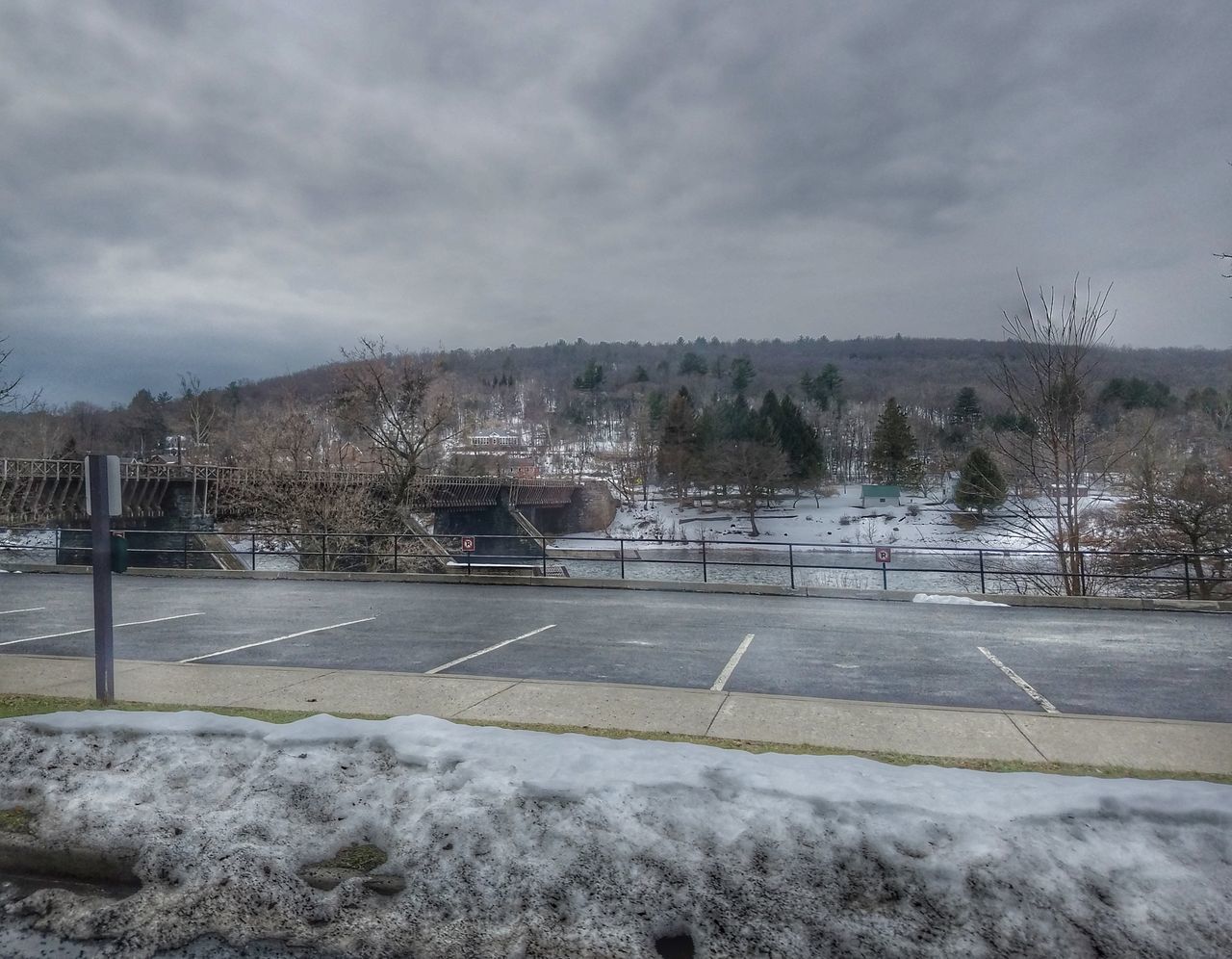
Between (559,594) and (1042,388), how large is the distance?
1339 centimetres

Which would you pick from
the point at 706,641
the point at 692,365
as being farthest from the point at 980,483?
the point at 692,365

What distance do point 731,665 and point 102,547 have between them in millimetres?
5624

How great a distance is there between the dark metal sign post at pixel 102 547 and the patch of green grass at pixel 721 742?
23 cm

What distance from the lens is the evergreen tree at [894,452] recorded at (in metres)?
36.1

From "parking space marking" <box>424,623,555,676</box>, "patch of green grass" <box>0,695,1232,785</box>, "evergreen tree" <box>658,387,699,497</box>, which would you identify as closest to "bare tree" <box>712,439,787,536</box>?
"evergreen tree" <box>658,387,699,497</box>

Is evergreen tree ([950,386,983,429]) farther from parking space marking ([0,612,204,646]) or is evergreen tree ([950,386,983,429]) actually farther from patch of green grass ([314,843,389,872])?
patch of green grass ([314,843,389,872])

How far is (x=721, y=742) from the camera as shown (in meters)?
5.35

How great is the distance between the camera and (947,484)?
28094 mm

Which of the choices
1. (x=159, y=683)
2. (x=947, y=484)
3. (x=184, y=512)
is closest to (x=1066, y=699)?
(x=159, y=683)

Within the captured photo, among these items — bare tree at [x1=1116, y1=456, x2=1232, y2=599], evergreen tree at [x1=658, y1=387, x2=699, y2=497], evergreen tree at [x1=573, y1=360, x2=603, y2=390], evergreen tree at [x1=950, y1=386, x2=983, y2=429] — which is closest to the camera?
bare tree at [x1=1116, y1=456, x2=1232, y2=599]

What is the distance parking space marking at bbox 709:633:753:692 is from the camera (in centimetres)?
734

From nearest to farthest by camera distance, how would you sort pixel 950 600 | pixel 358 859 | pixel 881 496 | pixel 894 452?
pixel 358 859 < pixel 950 600 < pixel 881 496 < pixel 894 452

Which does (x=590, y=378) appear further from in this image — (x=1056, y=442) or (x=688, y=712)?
(x=688, y=712)

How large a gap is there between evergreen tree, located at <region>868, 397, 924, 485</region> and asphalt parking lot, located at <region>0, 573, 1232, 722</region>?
22.6 meters
